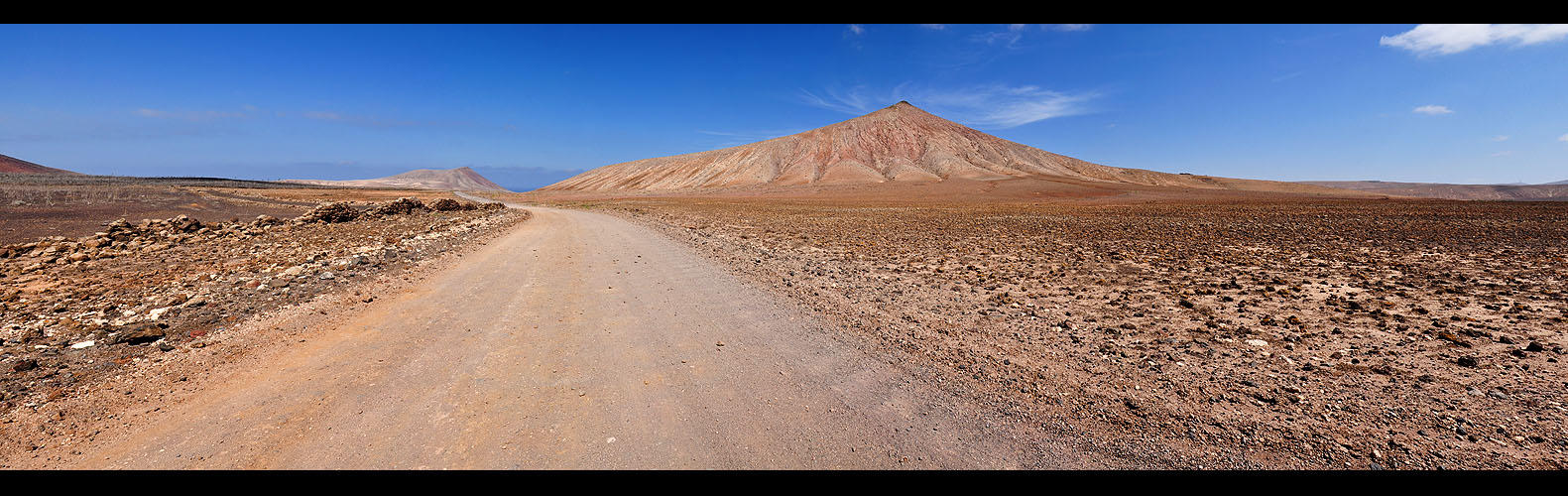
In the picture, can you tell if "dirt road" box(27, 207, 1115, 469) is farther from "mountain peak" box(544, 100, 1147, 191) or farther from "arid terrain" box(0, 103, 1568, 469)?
"mountain peak" box(544, 100, 1147, 191)

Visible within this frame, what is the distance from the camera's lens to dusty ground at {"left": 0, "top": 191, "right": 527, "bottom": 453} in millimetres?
3914

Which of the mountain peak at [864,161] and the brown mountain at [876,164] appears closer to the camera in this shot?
the brown mountain at [876,164]

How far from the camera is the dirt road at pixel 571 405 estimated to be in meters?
2.95

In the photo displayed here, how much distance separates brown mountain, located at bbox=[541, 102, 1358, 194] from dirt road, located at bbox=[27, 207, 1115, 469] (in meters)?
116

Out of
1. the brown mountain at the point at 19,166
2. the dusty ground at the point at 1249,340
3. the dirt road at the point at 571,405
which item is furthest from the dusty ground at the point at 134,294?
the brown mountain at the point at 19,166

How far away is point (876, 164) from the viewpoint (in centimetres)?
14450

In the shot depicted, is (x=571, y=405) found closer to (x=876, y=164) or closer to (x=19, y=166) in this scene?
(x=876, y=164)

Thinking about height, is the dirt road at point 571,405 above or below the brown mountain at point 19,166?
below

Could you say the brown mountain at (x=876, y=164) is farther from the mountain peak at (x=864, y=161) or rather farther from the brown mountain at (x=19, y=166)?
the brown mountain at (x=19, y=166)

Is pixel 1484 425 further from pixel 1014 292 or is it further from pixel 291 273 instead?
pixel 291 273

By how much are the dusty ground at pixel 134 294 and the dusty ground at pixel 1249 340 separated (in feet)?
21.6

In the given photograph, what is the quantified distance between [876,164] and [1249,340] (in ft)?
469

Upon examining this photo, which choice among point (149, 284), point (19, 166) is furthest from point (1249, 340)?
point (19, 166)
